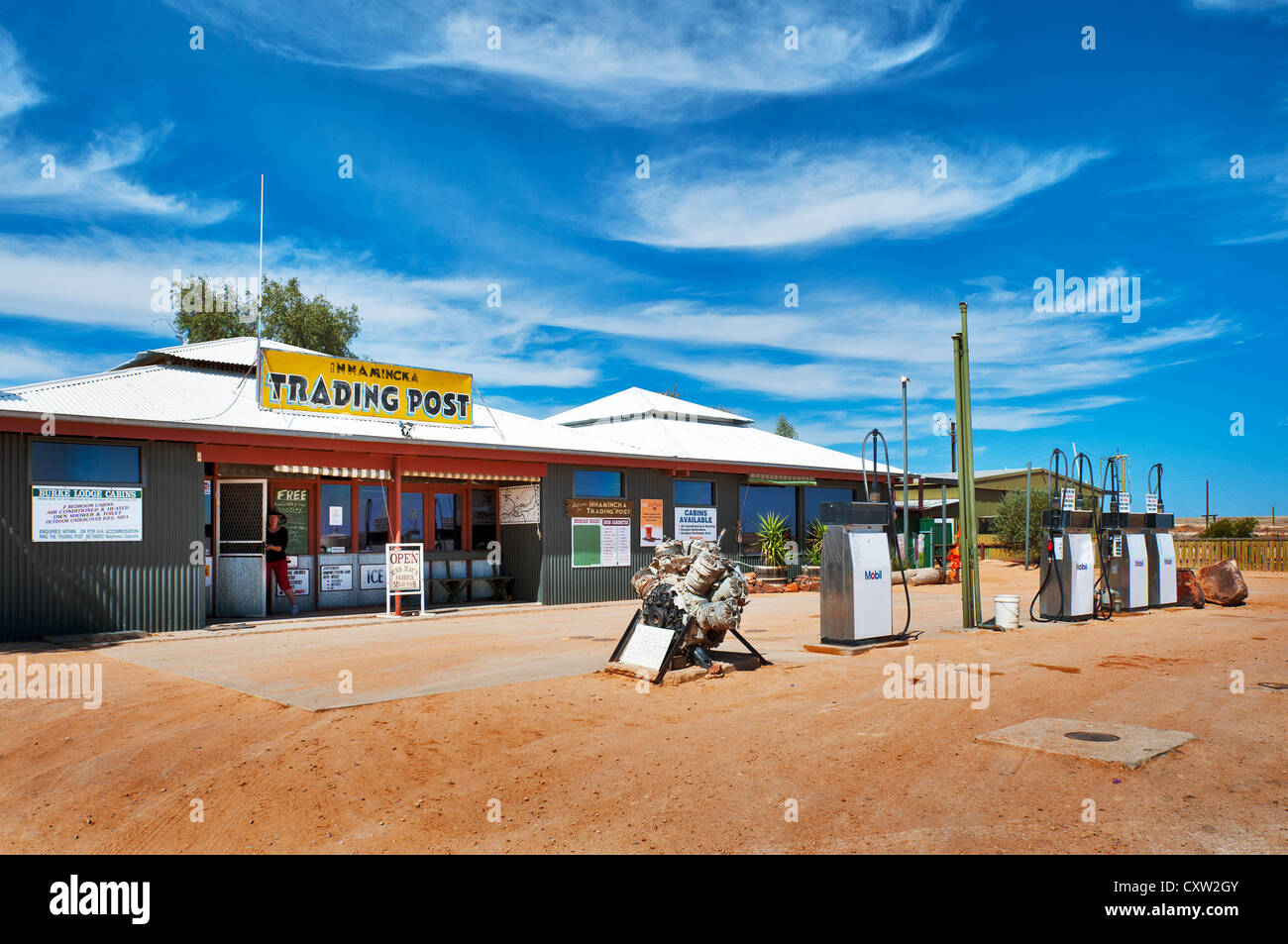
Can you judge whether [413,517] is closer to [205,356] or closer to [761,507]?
[205,356]

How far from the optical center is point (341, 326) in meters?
43.0

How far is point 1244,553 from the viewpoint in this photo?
28.8 meters

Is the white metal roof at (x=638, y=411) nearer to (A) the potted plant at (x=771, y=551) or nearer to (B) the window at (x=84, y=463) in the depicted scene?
(A) the potted plant at (x=771, y=551)

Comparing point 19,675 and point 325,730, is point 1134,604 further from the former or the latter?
point 19,675

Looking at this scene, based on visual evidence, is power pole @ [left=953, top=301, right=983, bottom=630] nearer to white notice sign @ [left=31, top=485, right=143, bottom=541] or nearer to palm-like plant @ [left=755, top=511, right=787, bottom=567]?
palm-like plant @ [left=755, top=511, right=787, bottom=567]

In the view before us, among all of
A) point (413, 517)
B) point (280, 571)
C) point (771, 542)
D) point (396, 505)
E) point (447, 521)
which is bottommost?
point (280, 571)

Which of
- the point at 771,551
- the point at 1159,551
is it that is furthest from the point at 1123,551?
the point at 771,551

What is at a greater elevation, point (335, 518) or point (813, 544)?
point (335, 518)

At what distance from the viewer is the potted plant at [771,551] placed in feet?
72.8

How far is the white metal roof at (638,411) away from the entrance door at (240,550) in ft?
44.6

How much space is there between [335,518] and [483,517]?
344 centimetres

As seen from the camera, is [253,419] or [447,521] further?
[447,521]

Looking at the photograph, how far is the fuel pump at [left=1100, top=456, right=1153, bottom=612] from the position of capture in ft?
56.2

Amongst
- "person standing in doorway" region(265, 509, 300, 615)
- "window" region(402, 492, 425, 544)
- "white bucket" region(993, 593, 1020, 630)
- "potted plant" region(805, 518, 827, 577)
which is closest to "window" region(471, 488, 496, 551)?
Result: "window" region(402, 492, 425, 544)
